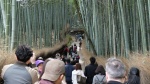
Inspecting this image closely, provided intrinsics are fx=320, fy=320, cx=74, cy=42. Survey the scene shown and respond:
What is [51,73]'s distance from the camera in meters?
2.18

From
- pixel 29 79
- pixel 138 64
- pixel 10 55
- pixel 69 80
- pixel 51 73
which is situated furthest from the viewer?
pixel 69 80

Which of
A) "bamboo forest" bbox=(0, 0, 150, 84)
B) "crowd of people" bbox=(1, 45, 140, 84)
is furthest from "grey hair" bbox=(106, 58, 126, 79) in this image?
"bamboo forest" bbox=(0, 0, 150, 84)

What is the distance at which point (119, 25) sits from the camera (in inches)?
358

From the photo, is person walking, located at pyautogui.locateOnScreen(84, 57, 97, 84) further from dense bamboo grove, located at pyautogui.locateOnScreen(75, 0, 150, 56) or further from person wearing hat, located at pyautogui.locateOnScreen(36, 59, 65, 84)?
person wearing hat, located at pyautogui.locateOnScreen(36, 59, 65, 84)

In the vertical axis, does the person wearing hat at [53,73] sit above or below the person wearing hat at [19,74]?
above

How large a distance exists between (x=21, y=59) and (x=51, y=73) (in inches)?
25.1

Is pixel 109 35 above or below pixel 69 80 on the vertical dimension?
above

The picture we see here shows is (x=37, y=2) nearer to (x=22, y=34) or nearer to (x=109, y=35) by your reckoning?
(x=22, y=34)

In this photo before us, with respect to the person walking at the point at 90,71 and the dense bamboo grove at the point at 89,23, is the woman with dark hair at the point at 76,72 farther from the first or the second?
the dense bamboo grove at the point at 89,23

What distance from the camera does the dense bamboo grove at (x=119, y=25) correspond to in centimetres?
739

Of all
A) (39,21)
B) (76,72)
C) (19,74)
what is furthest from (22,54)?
(39,21)

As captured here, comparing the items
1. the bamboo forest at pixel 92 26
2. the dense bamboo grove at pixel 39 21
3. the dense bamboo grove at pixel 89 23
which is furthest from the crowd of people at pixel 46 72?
the dense bamboo grove at pixel 39 21

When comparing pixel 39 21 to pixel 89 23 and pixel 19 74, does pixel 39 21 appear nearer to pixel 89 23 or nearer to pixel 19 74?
pixel 89 23

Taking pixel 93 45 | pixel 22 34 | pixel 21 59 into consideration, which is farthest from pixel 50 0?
pixel 21 59
